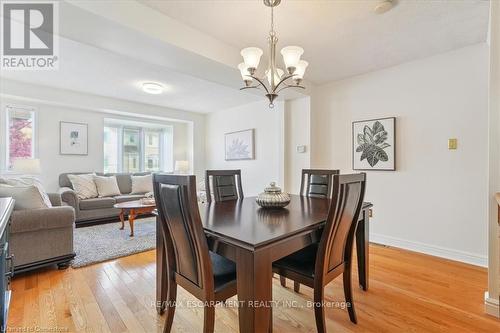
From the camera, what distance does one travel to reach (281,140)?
4180 mm

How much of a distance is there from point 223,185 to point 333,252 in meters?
1.40

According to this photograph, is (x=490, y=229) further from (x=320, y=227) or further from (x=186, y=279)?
(x=186, y=279)

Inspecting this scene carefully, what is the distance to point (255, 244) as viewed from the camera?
1080 mm

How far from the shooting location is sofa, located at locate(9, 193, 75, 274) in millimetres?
2225

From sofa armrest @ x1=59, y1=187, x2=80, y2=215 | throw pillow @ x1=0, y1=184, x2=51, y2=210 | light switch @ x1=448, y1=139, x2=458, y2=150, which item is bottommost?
sofa armrest @ x1=59, y1=187, x2=80, y2=215

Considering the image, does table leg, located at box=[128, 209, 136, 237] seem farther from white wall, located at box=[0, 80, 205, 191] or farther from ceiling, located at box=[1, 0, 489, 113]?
white wall, located at box=[0, 80, 205, 191]

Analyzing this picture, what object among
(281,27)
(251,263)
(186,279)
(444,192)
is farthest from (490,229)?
(281,27)

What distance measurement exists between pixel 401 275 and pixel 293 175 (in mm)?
2105

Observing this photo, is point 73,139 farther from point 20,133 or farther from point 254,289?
point 254,289

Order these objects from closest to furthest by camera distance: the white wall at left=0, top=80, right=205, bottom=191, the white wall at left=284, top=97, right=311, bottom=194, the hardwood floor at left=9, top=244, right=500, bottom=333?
the hardwood floor at left=9, top=244, right=500, bottom=333, the white wall at left=284, top=97, right=311, bottom=194, the white wall at left=0, top=80, right=205, bottom=191

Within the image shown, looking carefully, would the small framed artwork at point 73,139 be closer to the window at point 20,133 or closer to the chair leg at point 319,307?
the window at point 20,133

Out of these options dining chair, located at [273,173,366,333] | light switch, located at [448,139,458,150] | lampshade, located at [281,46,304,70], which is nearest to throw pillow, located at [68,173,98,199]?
dining chair, located at [273,173,366,333]

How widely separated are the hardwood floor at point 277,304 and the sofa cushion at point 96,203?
1.90 m

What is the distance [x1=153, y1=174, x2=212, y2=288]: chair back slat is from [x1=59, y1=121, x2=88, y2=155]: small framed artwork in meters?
4.44
